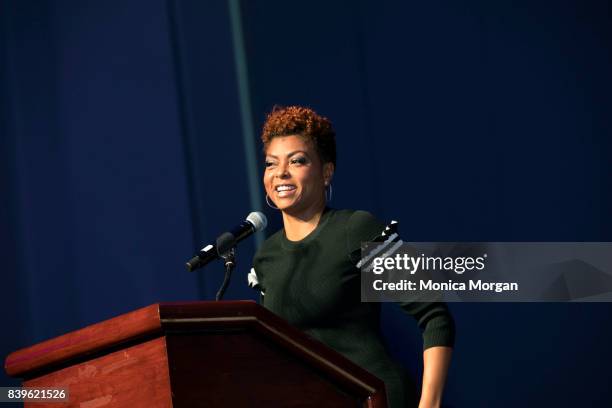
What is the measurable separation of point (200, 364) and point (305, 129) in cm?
123

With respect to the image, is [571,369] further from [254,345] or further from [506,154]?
[254,345]

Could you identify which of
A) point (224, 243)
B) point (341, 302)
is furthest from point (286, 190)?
point (224, 243)

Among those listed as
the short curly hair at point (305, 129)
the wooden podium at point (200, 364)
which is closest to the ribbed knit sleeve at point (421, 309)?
the short curly hair at point (305, 129)

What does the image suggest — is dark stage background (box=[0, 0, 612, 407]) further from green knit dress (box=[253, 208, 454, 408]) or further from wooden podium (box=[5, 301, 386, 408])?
wooden podium (box=[5, 301, 386, 408])

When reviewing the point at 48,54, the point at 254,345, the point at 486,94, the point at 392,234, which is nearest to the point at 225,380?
the point at 254,345

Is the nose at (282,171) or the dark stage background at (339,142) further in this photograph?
the dark stage background at (339,142)

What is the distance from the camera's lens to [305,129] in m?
2.68

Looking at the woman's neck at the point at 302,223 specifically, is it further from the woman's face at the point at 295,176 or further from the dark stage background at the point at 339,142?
the dark stage background at the point at 339,142

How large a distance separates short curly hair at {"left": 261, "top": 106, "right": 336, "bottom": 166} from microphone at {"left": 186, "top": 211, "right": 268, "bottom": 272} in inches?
18.7

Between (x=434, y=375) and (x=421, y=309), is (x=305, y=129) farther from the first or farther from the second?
(x=434, y=375)

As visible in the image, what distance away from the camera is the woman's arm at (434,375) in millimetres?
2203

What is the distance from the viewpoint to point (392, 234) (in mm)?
2416

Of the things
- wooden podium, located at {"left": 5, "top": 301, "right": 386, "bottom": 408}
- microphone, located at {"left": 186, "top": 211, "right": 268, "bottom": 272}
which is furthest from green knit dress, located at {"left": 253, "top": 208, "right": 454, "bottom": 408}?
wooden podium, located at {"left": 5, "top": 301, "right": 386, "bottom": 408}

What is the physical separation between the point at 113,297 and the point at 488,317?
1.22m
